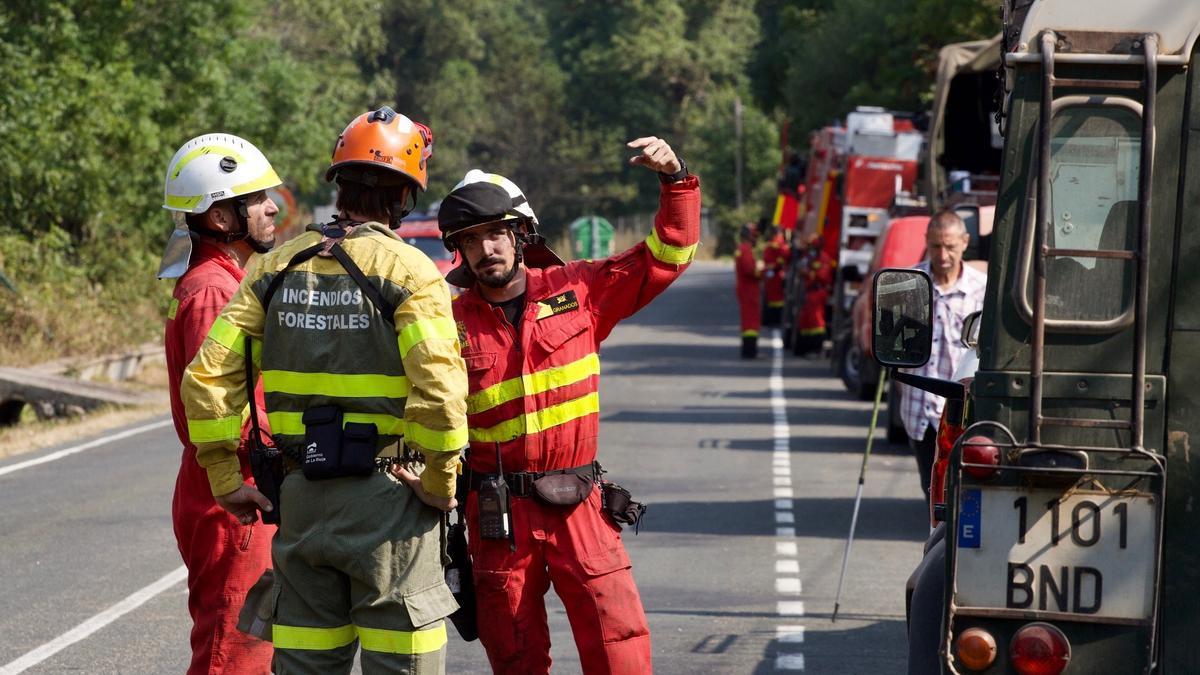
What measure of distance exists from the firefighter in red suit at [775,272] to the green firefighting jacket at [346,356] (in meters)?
25.5

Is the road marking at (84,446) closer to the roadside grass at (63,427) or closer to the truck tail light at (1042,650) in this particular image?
the roadside grass at (63,427)

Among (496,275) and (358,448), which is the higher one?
(496,275)

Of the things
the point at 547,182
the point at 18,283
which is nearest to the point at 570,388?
the point at 18,283

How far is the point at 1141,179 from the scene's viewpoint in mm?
4375

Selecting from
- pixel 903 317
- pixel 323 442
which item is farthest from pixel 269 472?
pixel 903 317

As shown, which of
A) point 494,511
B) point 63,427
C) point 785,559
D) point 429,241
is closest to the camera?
point 494,511

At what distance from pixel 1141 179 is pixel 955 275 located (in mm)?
5363

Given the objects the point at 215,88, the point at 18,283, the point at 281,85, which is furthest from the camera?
the point at 281,85

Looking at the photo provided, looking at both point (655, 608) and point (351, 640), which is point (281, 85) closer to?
point (655, 608)

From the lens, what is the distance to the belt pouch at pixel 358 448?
197 inches

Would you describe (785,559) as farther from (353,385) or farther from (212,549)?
(353,385)

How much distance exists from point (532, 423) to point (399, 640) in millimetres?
837

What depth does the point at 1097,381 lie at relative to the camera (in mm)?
4410

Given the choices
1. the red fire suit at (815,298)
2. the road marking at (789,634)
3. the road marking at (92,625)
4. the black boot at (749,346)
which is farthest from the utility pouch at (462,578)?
the black boot at (749,346)
